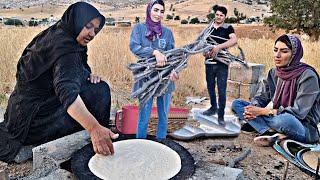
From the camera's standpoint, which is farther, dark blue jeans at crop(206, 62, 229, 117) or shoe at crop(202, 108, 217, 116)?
shoe at crop(202, 108, 217, 116)

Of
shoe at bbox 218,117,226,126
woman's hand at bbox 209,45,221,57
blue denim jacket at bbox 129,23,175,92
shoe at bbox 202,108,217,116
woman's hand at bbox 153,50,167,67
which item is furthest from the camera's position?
shoe at bbox 202,108,217,116

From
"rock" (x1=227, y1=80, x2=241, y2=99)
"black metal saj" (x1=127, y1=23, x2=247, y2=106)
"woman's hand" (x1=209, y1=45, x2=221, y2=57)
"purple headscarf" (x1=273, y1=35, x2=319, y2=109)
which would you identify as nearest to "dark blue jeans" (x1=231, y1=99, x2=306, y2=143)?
"purple headscarf" (x1=273, y1=35, x2=319, y2=109)

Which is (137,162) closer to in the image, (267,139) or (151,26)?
(151,26)

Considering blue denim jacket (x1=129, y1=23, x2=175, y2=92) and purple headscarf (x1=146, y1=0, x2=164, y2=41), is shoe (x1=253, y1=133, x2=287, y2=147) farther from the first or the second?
purple headscarf (x1=146, y1=0, x2=164, y2=41)

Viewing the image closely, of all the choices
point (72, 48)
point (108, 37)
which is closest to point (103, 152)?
point (72, 48)

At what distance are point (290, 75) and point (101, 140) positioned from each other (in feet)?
7.78

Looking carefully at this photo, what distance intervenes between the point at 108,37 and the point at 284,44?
5.74 metres

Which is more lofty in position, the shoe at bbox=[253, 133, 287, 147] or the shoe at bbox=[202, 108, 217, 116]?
the shoe at bbox=[202, 108, 217, 116]

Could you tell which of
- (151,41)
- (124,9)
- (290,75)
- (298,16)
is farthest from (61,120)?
(124,9)

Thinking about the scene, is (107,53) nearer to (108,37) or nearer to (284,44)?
(108,37)

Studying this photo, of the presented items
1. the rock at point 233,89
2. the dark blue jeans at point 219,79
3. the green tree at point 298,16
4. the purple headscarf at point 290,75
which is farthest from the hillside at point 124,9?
the purple headscarf at point 290,75

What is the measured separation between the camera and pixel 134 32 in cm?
329

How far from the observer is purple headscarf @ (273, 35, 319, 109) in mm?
3764

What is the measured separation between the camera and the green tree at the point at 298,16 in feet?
74.1
